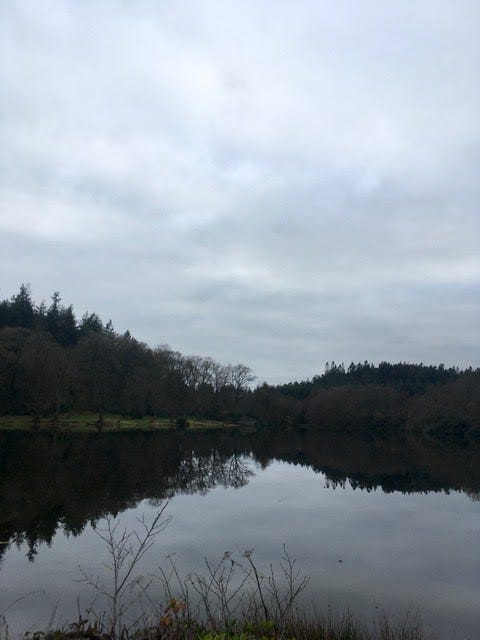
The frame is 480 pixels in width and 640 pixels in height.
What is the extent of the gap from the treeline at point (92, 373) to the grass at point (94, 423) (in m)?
1.08

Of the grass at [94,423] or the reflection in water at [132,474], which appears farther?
the grass at [94,423]

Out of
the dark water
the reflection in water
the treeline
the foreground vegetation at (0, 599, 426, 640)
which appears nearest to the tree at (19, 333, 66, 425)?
the treeline

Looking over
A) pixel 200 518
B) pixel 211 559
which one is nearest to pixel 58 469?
pixel 200 518

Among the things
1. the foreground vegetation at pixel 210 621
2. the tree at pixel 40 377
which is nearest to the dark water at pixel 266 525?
the foreground vegetation at pixel 210 621

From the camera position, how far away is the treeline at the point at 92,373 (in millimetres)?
68875

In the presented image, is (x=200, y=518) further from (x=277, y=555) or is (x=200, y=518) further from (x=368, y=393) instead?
(x=368, y=393)

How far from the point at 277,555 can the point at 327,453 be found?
3587 cm

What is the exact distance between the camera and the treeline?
6888cm

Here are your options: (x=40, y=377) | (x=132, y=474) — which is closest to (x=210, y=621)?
(x=132, y=474)

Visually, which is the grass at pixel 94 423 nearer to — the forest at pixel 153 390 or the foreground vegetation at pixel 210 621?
the forest at pixel 153 390

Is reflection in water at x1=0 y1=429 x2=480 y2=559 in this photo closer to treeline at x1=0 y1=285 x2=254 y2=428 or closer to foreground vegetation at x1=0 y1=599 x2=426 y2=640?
foreground vegetation at x1=0 y1=599 x2=426 y2=640

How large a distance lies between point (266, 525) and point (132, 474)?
11679 millimetres

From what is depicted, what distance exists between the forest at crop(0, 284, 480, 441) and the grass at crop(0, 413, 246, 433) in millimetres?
959

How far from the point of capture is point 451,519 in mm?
21078
